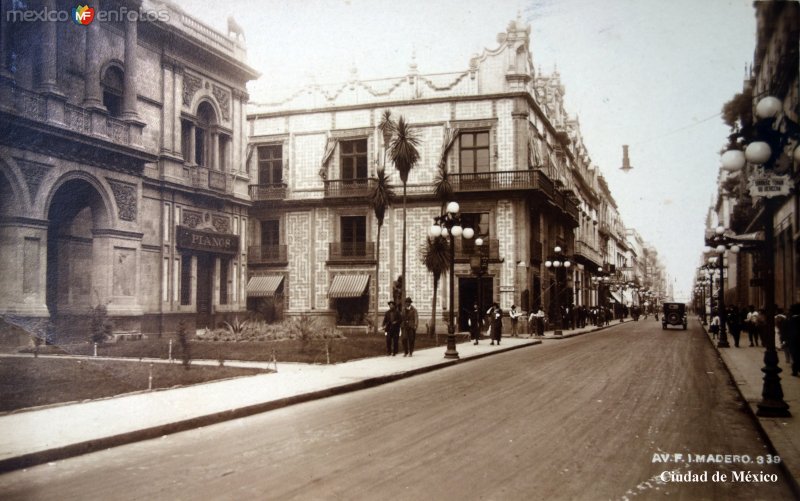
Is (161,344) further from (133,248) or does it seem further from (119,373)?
(119,373)

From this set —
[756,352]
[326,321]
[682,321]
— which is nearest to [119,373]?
[756,352]

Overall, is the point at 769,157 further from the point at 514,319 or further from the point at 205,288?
the point at 514,319

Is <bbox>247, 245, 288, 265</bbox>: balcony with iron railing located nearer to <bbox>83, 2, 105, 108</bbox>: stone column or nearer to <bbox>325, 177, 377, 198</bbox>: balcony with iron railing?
<bbox>325, 177, 377, 198</bbox>: balcony with iron railing

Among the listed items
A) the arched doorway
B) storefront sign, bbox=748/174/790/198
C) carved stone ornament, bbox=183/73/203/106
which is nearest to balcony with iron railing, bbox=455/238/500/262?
carved stone ornament, bbox=183/73/203/106

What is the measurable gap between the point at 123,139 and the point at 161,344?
5932mm

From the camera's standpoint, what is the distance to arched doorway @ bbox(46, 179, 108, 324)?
678 inches

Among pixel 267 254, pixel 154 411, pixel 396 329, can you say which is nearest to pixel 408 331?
pixel 396 329

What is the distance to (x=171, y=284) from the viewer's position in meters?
21.5

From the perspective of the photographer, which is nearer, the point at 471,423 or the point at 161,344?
the point at 471,423

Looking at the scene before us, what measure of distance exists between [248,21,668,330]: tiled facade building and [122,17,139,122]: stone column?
54.5 feet

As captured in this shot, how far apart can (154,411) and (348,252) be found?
28.0 meters

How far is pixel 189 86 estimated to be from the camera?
76.9 feet

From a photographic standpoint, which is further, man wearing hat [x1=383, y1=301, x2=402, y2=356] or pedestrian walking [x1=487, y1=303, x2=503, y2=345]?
pedestrian walking [x1=487, y1=303, x2=503, y2=345]

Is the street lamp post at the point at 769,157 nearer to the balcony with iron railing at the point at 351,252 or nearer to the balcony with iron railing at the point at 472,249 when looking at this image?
the balcony with iron railing at the point at 472,249
